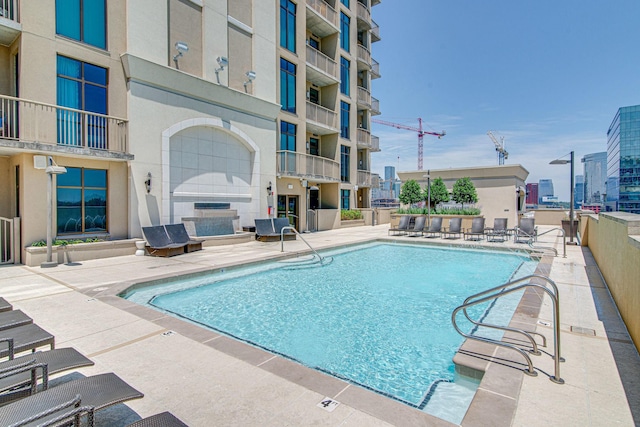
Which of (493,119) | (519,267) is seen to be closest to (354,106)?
(493,119)

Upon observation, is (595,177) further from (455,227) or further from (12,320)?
(12,320)

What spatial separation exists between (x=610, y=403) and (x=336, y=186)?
2005 centimetres

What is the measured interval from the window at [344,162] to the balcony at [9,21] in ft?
59.1

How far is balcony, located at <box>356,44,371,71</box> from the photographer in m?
26.7

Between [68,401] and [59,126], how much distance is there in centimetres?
1113

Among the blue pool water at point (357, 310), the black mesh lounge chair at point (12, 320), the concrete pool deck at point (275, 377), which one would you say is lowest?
the blue pool water at point (357, 310)

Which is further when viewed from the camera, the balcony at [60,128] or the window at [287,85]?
the window at [287,85]

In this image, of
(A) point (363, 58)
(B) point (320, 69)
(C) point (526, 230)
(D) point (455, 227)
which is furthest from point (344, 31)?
(C) point (526, 230)

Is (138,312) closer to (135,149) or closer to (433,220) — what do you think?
(135,149)

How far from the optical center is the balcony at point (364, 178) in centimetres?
2675

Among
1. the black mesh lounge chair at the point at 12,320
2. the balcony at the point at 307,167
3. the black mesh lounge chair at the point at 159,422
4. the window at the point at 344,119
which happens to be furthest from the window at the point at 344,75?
the black mesh lounge chair at the point at 159,422

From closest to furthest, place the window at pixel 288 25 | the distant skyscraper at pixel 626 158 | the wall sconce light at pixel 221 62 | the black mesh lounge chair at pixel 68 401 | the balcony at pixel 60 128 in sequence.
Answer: the black mesh lounge chair at pixel 68 401
the balcony at pixel 60 128
the wall sconce light at pixel 221 62
the window at pixel 288 25
the distant skyscraper at pixel 626 158

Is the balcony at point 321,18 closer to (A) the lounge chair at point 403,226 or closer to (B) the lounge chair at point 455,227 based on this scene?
(A) the lounge chair at point 403,226

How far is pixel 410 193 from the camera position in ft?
76.0
